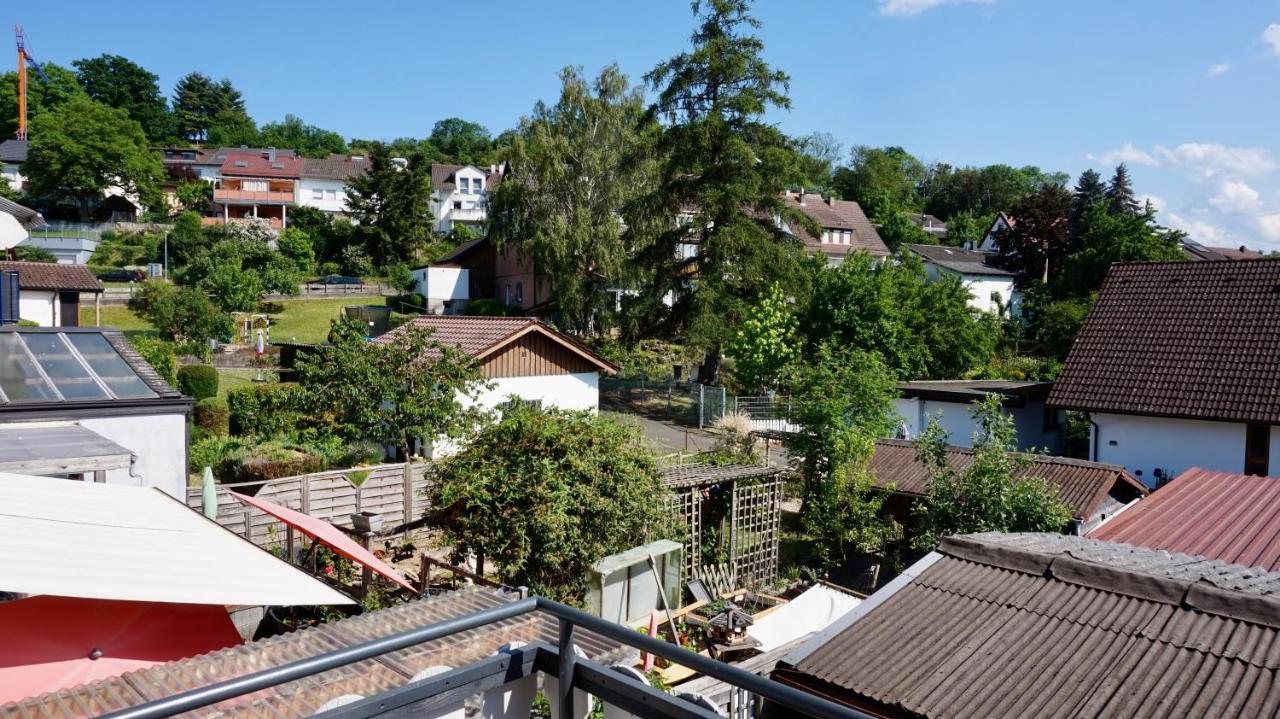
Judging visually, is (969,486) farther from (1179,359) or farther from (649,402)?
(649,402)

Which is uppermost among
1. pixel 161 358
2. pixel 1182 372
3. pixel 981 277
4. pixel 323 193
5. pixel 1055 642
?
pixel 323 193

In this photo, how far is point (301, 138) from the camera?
125250 millimetres

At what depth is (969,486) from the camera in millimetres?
13430

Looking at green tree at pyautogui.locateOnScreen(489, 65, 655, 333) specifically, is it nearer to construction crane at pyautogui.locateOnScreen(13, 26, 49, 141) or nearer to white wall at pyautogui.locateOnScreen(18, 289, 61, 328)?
white wall at pyautogui.locateOnScreen(18, 289, 61, 328)

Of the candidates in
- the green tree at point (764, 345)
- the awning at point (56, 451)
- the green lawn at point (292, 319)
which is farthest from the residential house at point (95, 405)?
the green lawn at point (292, 319)

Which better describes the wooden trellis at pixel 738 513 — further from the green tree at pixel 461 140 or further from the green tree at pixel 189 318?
the green tree at pixel 461 140

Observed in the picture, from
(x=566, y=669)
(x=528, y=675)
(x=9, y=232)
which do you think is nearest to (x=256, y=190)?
(x=9, y=232)

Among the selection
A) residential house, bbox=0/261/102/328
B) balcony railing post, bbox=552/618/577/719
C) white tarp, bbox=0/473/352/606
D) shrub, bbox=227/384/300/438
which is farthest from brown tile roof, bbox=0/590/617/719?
residential house, bbox=0/261/102/328

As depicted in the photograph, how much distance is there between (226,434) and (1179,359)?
26.7m

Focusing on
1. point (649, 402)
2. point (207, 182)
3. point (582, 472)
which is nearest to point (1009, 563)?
point (582, 472)

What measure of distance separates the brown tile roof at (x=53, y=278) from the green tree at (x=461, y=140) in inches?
2626

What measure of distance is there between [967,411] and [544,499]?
16.2 metres

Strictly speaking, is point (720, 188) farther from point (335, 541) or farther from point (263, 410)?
point (335, 541)

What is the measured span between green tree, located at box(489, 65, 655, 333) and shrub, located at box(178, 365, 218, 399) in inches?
637
